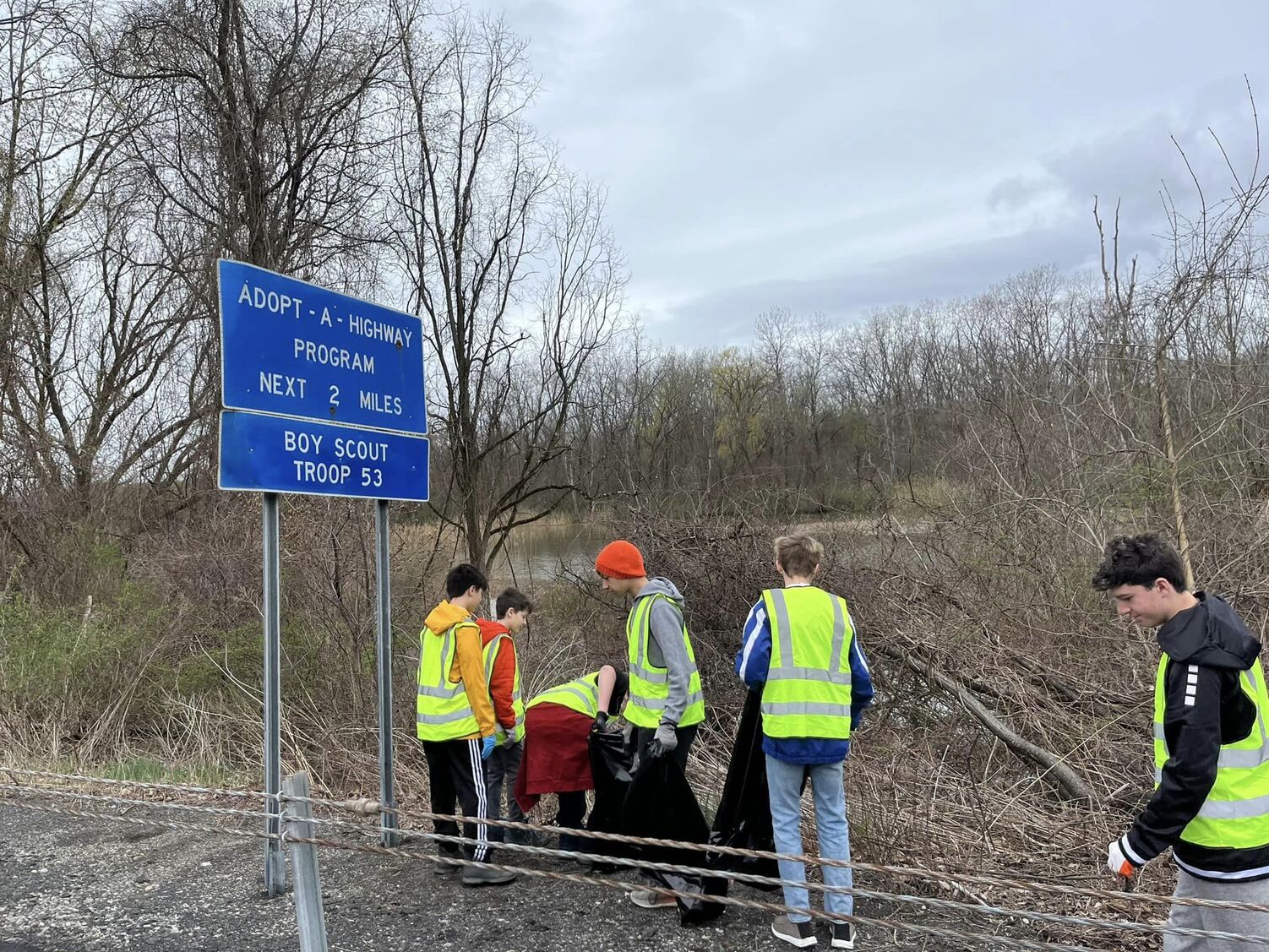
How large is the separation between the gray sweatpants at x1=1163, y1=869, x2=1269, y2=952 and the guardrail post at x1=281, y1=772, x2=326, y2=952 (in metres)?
2.61

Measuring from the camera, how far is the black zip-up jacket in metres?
2.71

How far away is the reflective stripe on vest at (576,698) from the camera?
5.27 m

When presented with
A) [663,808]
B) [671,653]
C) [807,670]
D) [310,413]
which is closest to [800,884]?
[807,670]

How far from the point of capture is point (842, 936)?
13.2 feet

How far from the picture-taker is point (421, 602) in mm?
11234

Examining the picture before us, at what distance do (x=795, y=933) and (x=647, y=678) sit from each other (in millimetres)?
1288

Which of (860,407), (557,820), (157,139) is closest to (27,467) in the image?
(157,139)

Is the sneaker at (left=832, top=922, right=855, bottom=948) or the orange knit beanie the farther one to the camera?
the orange knit beanie

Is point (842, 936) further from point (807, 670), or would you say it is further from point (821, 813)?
point (807, 670)

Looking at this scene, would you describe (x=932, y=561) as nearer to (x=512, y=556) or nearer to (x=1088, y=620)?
(x=1088, y=620)

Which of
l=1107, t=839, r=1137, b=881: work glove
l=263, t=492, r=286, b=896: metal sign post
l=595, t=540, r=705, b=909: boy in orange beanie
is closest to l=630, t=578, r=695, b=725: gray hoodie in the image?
l=595, t=540, r=705, b=909: boy in orange beanie

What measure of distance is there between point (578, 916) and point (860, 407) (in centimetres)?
4316

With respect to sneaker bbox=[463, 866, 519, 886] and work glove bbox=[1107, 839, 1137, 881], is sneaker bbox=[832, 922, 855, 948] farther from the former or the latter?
sneaker bbox=[463, 866, 519, 886]

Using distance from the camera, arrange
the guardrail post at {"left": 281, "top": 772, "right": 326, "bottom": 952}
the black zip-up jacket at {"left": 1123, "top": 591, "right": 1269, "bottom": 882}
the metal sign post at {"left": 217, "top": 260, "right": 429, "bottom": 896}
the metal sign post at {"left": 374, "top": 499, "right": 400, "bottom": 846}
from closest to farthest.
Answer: the black zip-up jacket at {"left": 1123, "top": 591, "right": 1269, "bottom": 882} < the guardrail post at {"left": 281, "top": 772, "right": 326, "bottom": 952} < the metal sign post at {"left": 217, "top": 260, "right": 429, "bottom": 896} < the metal sign post at {"left": 374, "top": 499, "right": 400, "bottom": 846}
